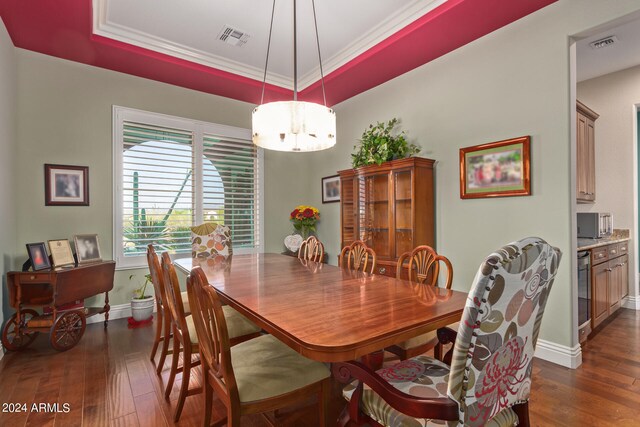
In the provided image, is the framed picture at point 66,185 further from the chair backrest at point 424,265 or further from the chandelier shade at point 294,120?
the chair backrest at point 424,265

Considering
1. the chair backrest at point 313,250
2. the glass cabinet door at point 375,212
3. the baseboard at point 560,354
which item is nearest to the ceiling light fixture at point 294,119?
the chair backrest at point 313,250

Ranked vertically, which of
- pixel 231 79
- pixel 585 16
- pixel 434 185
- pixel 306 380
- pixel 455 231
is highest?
pixel 231 79

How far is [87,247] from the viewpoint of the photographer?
125 inches

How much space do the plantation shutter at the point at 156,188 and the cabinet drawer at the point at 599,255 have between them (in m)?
4.30

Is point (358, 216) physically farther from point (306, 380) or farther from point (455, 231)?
point (306, 380)

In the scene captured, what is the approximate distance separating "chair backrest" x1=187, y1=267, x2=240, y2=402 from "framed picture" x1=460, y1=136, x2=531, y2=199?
255 centimetres

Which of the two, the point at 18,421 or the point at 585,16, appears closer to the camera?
the point at 18,421

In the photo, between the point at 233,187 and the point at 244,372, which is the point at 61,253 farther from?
the point at 244,372

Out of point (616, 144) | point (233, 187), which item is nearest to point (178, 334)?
point (233, 187)

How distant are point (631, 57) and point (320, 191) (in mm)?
3946

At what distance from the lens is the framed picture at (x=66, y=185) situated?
125 inches

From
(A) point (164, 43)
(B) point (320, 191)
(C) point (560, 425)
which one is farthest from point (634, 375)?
(A) point (164, 43)

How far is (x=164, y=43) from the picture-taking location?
331 centimetres

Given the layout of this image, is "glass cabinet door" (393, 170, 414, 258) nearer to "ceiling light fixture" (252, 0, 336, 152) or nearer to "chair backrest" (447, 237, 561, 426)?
"ceiling light fixture" (252, 0, 336, 152)
